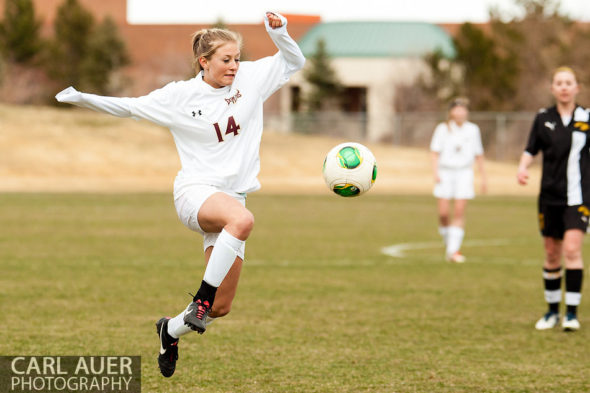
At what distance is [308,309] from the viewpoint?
979cm

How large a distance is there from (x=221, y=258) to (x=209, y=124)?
3.21 ft

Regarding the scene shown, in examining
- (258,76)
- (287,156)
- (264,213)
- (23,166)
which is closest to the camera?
(258,76)

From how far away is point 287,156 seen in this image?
46188mm

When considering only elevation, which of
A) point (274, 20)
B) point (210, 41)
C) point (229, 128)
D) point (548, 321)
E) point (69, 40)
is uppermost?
point (69, 40)

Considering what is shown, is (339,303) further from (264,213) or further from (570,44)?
(570,44)

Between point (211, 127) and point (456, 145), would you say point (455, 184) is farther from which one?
point (211, 127)

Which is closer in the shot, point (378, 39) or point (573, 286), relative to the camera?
point (573, 286)

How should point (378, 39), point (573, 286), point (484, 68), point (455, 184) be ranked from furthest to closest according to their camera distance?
point (378, 39) < point (484, 68) < point (455, 184) < point (573, 286)

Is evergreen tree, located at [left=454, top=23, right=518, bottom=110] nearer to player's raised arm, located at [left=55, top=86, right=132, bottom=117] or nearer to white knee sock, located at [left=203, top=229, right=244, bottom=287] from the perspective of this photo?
player's raised arm, located at [left=55, top=86, right=132, bottom=117]

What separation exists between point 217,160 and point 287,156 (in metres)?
39.7

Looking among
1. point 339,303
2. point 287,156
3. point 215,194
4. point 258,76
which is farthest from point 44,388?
point 287,156

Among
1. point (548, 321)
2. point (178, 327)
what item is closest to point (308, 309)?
point (548, 321)

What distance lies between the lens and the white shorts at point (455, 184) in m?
13.8

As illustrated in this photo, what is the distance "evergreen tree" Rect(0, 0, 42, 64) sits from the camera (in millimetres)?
60938
